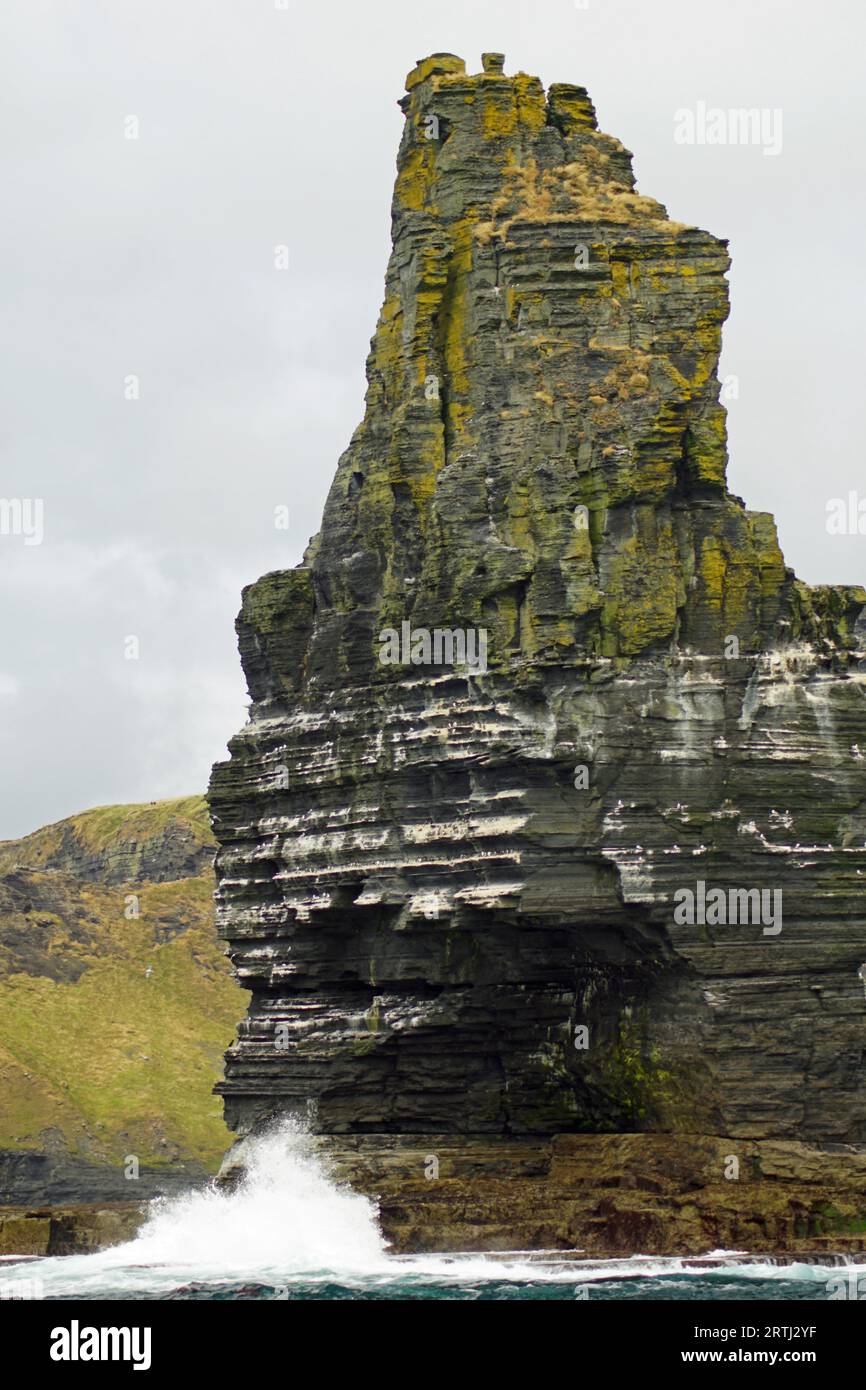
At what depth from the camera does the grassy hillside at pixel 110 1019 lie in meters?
158

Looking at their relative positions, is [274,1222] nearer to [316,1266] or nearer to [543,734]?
[316,1266]

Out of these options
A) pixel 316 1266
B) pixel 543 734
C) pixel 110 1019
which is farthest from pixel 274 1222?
pixel 110 1019

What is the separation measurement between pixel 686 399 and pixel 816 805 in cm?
1468

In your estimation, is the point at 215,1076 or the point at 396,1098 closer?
the point at 396,1098

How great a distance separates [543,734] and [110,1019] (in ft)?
333

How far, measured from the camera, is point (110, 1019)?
585 ft

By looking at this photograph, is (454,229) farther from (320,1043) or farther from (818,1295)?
(818,1295)

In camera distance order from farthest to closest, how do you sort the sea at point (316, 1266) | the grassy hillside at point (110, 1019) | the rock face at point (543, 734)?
the grassy hillside at point (110, 1019)
the rock face at point (543, 734)
the sea at point (316, 1266)

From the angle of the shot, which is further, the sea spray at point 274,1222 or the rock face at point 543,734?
the rock face at point 543,734

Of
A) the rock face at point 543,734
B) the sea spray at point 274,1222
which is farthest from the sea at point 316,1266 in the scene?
the rock face at point 543,734

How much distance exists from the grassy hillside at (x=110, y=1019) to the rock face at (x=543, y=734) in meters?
67.0

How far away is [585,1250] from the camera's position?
76625 millimetres

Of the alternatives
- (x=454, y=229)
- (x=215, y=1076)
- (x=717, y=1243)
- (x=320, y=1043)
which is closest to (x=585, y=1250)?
(x=717, y=1243)

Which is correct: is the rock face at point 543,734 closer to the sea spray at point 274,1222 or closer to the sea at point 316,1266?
the sea spray at point 274,1222
